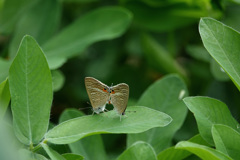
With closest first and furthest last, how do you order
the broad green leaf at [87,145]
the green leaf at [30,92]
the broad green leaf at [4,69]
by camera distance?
the green leaf at [30,92] < the broad green leaf at [87,145] < the broad green leaf at [4,69]

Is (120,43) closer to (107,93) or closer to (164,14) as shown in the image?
(164,14)

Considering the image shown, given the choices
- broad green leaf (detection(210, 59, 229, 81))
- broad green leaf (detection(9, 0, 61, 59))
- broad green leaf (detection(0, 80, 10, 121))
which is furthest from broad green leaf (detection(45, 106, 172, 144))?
broad green leaf (detection(9, 0, 61, 59))

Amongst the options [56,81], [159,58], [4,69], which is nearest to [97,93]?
[56,81]

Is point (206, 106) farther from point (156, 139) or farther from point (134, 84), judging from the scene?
point (134, 84)

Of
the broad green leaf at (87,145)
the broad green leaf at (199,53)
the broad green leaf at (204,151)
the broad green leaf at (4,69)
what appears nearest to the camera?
the broad green leaf at (204,151)

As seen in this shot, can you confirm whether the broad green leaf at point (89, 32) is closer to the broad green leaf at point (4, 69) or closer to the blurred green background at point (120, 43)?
the blurred green background at point (120, 43)

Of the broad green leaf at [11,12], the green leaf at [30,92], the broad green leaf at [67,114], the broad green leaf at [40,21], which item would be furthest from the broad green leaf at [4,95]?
the broad green leaf at [11,12]
